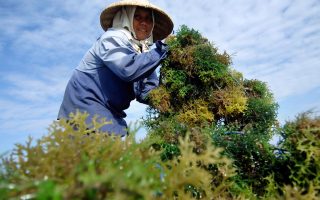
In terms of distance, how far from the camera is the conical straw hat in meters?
3.04

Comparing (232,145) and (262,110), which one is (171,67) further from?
(232,145)

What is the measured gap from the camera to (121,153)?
3.00ft

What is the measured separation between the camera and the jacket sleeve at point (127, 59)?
100 inches

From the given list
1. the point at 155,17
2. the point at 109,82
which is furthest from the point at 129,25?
the point at 109,82

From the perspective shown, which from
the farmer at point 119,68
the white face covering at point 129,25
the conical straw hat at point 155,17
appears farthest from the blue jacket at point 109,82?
the conical straw hat at point 155,17

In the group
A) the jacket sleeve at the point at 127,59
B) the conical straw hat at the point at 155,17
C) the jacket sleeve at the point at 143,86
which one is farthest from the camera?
the conical straw hat at the point at 155,17

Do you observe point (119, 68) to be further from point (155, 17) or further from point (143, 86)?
point (155, 17)

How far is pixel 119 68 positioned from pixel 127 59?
3.8 inches

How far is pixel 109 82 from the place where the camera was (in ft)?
9.42

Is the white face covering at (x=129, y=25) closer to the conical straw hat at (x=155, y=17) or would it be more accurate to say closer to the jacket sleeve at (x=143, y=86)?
the conical straw hat at (x=155, y=17)

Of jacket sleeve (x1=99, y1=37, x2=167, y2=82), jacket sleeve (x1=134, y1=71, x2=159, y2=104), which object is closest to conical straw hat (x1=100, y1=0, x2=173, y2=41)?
jacket sleeve (x1=99, y1=37, x2=167, y2=82)

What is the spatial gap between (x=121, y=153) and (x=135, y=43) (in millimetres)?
2307

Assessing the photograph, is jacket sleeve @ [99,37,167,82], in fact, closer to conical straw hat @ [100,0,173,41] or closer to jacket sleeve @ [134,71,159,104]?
jacket sleeve @ [134,71,159,104]

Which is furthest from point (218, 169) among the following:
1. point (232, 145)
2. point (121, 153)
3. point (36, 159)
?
point (36, 159)
